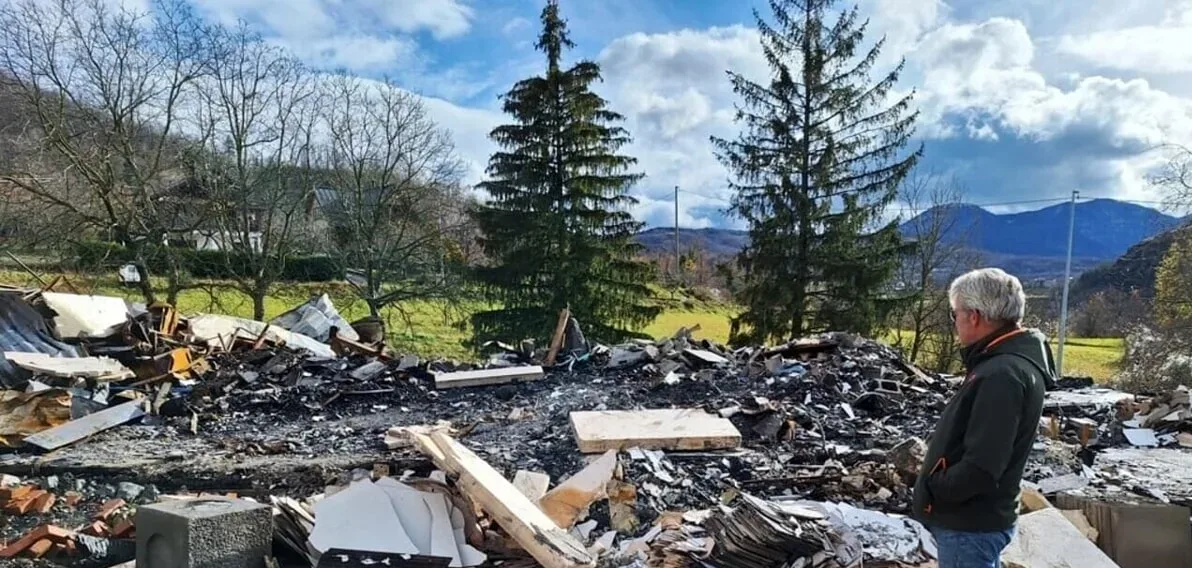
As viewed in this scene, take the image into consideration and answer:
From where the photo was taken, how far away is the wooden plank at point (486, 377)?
884cm

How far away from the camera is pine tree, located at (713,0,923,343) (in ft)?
53.7

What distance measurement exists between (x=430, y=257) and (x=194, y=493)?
12822 millimetres

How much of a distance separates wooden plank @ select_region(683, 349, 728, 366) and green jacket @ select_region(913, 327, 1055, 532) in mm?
6645

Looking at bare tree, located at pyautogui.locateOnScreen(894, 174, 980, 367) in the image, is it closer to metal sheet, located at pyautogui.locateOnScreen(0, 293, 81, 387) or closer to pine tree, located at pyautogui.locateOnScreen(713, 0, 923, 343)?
pine tree, located at pyautogui.locateOnScreen(713, 0, 923, 343)

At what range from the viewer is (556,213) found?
1850 centimetres

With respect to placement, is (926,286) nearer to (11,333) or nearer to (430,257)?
(430,257)

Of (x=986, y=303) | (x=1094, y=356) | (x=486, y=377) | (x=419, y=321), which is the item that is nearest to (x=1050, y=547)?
(x=986, y=303)

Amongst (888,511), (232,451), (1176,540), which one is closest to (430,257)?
(232,451)

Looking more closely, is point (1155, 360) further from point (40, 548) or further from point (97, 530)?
point (40, 548)

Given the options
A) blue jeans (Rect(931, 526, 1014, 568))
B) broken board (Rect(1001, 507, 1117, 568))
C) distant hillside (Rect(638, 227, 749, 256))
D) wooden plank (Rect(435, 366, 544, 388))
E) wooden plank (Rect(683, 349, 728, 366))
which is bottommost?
wooden plank (Rect(435, 366, 544, 388))

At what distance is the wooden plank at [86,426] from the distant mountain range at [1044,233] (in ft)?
44.1

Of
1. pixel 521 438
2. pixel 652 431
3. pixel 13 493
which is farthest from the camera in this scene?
pixel 521 438

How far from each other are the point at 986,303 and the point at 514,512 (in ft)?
9.02

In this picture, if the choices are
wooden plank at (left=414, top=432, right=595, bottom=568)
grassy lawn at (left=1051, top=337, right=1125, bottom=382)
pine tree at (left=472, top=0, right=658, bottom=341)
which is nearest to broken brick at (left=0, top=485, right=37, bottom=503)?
wooden plank at (left=414, top=432, right=595, bottom=568)
